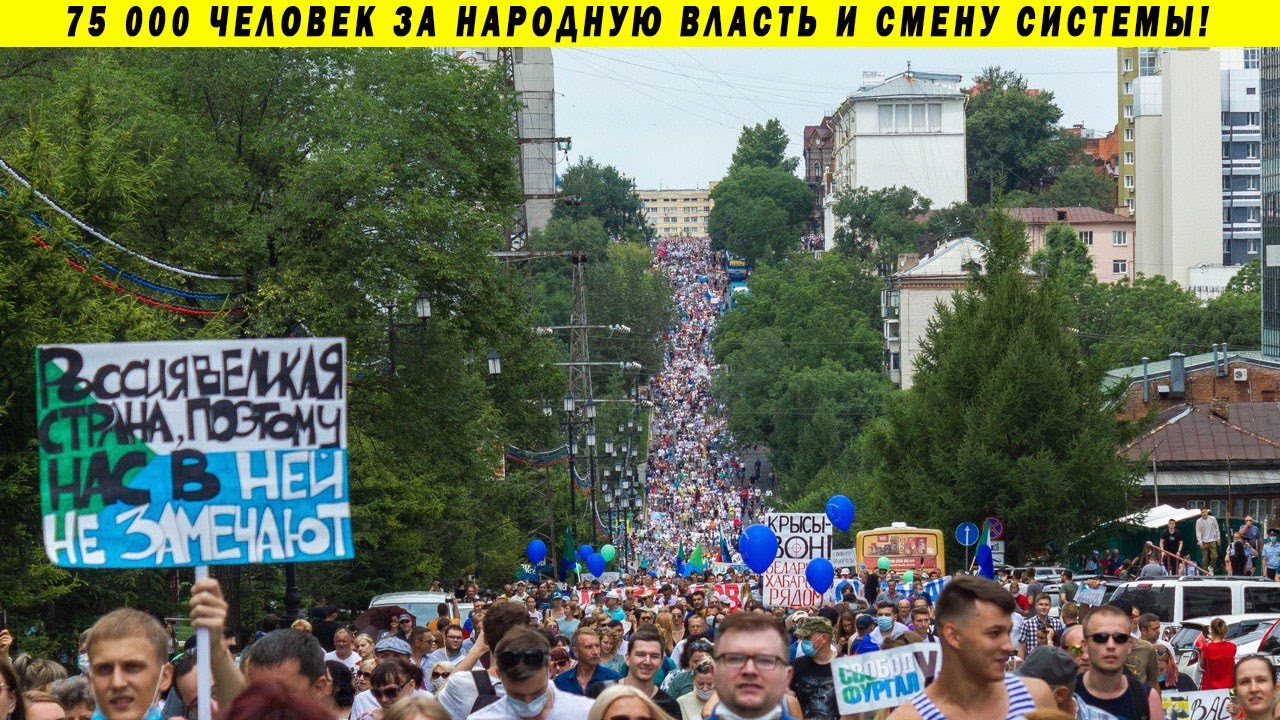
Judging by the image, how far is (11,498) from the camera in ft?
64.1

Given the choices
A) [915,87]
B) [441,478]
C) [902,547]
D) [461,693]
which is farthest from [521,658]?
[915,87]

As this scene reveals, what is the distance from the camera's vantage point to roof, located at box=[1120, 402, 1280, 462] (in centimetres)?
5669

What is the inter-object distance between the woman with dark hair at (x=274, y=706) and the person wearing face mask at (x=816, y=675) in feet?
24.5

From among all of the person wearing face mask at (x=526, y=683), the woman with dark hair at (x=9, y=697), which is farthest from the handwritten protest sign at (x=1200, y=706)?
the woman with dark hair at (x=9, y=697)

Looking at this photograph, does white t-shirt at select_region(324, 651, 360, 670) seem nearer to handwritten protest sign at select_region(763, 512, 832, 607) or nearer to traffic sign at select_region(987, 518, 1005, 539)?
handwritten protest sign at select_region(763, 512, 832, 607)

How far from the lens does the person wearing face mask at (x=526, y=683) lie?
24.9 feet

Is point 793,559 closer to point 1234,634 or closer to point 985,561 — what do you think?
point 1234,634

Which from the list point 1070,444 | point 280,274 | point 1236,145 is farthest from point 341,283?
point 1236,145

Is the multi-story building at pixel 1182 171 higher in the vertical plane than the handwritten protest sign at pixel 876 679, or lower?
higher

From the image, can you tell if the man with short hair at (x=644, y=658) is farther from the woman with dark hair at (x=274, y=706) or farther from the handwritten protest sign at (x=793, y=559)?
the handwritten protest sign at (x=793, y=559)

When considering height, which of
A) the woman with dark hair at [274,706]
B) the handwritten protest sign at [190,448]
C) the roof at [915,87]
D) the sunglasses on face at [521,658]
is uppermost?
the roof at [915,87]

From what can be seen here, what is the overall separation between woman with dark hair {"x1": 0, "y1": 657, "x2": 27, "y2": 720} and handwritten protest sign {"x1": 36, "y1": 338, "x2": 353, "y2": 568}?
85cm

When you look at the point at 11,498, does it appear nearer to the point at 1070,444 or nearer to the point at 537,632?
the point at 537,632

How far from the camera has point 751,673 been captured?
6.03m
